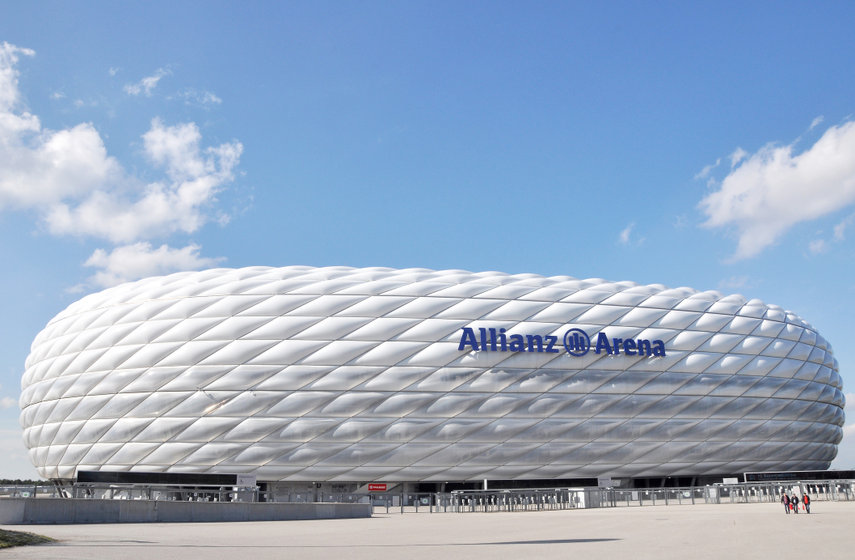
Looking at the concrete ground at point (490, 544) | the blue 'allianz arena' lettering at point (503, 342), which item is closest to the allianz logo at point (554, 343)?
the blue 'allianz arena' lettering at point (503, 342)

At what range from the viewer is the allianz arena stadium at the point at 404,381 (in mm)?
35281

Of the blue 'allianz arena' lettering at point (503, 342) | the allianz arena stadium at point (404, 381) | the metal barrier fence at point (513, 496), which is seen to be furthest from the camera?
the blue 'allianz arena' lettering at point (503, 342)

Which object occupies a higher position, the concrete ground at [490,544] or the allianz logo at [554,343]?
the allianz logo at [554,343]

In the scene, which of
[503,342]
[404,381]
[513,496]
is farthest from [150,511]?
[503,342]

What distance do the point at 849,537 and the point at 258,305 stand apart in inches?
1175

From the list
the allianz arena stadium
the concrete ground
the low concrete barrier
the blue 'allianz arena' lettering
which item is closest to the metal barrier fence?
the allianz arena stadium

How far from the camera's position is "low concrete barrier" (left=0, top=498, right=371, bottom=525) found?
53.7 feet

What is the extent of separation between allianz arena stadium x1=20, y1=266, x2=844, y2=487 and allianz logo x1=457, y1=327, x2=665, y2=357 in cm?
8

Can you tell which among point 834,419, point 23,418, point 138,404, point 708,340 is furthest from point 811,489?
point 23,418

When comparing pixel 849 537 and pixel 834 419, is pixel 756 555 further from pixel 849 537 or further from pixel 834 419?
pixel 834 419

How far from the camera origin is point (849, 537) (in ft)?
41.2

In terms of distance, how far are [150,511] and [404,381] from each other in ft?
57.2

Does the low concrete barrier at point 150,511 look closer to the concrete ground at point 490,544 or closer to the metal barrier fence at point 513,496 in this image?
the concrete ground at point 490,544

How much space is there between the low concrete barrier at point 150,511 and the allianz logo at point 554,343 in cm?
1369
